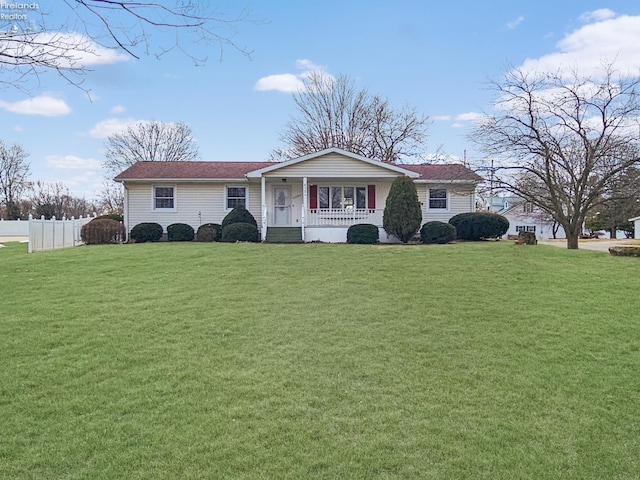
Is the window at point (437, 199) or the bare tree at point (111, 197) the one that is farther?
the bare tree at point (111, 197)

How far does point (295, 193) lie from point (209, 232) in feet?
14.6

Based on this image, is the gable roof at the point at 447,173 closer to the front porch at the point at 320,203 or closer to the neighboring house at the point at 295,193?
the neighboring house at the point at 295,193

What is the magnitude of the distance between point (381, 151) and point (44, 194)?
37180 mm

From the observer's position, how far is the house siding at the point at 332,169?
1931 centimetres

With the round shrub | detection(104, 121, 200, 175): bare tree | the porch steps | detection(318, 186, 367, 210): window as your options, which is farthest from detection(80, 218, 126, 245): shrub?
detection(104, 121, 200, 175): bare tree

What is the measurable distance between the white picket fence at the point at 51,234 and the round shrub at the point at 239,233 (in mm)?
6689

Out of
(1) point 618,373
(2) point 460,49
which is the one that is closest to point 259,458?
(1) point 618,373

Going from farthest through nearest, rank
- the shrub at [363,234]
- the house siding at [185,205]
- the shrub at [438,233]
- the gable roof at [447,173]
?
the house siding at [185,205]
the gable roof at [447,173]
the shrub at [363,234]
the shrub at [438,233]

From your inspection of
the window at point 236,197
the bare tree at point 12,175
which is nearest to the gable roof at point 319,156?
the window at point 236,197

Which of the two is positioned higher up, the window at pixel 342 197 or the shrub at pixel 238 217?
the window at pixel 342 197

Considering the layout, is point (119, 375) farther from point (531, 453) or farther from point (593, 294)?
point (593, 294)

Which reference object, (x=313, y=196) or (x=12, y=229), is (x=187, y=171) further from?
(x=12, y=229)

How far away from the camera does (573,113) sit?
1599cm

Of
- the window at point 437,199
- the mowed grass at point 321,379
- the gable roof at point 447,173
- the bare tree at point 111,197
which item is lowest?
the mowed grass at point 321,379
